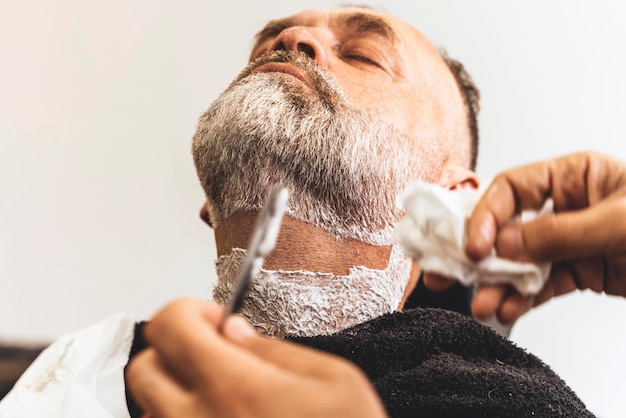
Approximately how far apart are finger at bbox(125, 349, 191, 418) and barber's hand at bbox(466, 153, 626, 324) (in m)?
0.24

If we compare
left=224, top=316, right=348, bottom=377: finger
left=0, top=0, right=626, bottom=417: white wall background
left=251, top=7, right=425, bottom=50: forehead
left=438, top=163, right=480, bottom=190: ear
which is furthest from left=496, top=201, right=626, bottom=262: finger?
left=0, top=0, right=626, bottom=417: white wall background

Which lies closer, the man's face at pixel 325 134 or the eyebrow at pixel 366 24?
the man's face at pixel 325 134

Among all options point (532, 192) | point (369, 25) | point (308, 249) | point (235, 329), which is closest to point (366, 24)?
point (369, 25)

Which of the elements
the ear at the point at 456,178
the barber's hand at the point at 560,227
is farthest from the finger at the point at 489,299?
the ear at the point at 456,178

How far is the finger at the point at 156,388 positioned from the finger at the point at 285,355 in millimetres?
43

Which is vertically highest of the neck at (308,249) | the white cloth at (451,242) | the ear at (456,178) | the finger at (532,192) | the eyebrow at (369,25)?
the eyebrow at (369,25)

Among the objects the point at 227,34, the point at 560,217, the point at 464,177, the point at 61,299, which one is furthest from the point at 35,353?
the point at 560,217

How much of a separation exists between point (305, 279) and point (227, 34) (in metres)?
0.57

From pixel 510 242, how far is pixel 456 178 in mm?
499

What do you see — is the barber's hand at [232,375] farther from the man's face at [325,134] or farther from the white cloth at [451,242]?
the man's face at [325,134]

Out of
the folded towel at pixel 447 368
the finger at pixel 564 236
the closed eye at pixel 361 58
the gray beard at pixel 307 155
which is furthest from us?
the closed eye at pixel 361 58

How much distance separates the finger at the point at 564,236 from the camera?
39cm

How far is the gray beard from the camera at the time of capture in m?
0.74

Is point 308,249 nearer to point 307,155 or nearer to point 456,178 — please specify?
point 307,155
